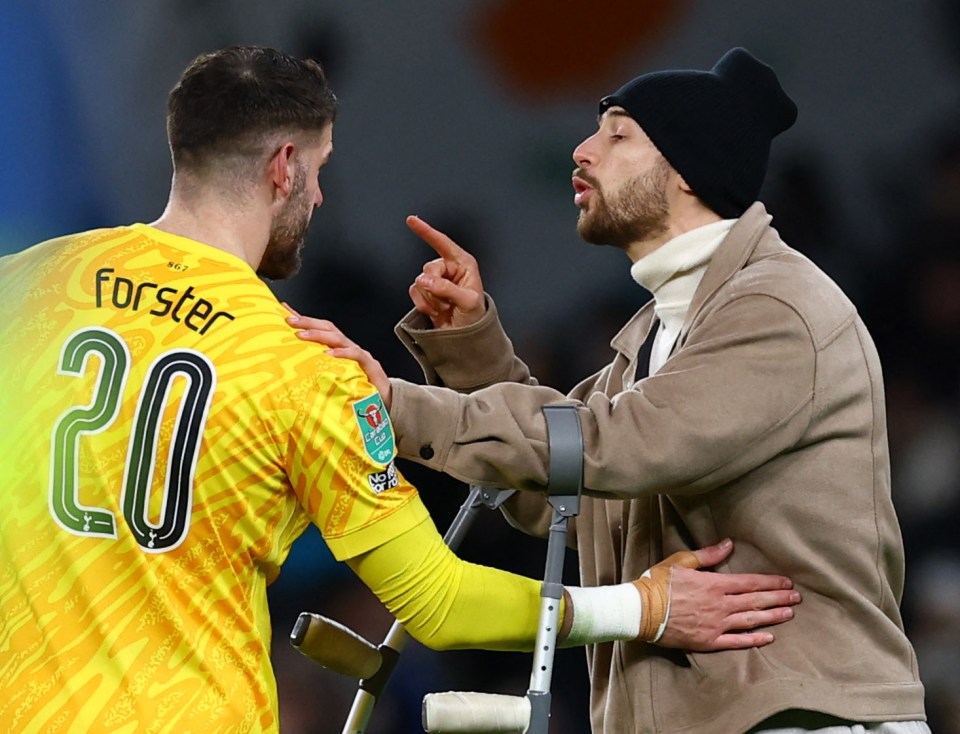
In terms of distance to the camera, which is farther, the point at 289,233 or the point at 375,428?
the point at 289,233

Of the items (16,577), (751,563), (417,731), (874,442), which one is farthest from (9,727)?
(417,731)

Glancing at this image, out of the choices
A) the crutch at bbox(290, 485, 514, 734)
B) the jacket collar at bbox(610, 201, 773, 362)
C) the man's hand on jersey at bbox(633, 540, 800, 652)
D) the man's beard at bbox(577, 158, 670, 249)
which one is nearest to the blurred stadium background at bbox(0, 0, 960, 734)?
the crutch at bbox(290, 485, 514, 734)

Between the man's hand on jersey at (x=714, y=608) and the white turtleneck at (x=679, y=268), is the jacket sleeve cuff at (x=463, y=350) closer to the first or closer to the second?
the white turtleneck at (x=679, y=268)

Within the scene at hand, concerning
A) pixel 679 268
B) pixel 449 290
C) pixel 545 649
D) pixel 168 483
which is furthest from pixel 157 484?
pixel 679 268

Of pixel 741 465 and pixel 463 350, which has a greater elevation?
pixel 463 350

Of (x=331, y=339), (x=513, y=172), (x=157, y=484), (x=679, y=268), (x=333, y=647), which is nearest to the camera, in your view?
(x=157, y=484)

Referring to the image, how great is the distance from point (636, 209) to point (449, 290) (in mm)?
299

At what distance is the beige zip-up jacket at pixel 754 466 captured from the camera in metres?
1.69

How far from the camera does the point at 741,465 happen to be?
172 cm

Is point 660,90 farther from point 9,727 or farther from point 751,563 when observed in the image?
point 9,727

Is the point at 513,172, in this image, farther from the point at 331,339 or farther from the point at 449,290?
the point at 331,339

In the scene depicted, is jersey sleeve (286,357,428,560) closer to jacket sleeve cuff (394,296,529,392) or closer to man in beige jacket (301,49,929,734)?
man in beige jacket (301,49,929,734)

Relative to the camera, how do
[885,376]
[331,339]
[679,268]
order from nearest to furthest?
[331,339] < [679,268] < [885,376]

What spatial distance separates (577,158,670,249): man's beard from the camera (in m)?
2.00
